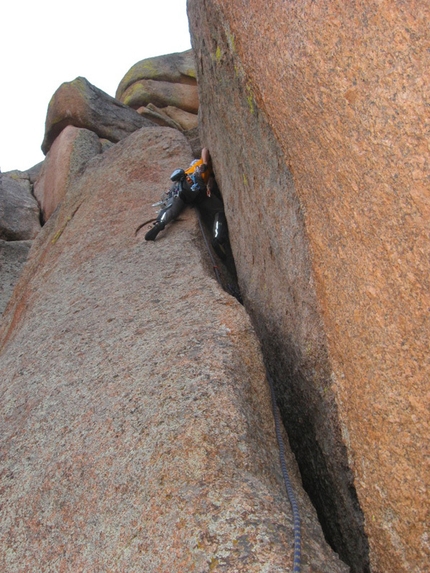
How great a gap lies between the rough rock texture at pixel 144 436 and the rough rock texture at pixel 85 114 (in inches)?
334

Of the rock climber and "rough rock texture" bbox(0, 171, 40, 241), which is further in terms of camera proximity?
"rough rock texture" bbox(0, 171, 40, 241)

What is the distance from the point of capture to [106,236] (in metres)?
8.06

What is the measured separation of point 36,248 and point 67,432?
6540 mm

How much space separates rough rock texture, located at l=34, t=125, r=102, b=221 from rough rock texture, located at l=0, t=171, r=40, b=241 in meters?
0.31

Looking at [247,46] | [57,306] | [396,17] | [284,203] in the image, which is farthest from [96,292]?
[396,17]

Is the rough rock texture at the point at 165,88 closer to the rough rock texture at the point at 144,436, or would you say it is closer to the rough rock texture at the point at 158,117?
the rough rock texture at the point at 158,117

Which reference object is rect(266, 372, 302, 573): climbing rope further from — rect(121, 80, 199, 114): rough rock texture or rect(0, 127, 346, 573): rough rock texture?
rect(121, 80, 199, 114): rough rock texture

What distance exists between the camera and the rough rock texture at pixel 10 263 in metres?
11.6

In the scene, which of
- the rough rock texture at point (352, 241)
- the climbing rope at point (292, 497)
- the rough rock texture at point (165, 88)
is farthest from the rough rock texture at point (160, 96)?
the climbing rope at point (292, 497)

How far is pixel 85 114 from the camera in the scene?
1408 centimetres

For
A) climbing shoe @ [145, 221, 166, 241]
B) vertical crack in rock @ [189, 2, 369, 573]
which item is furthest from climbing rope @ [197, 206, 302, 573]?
climbing shoe @ [145, 221, 166, 241]

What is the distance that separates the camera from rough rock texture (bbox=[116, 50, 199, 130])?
18625 mm

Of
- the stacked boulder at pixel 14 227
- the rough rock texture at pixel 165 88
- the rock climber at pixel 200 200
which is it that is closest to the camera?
the rock climber at pixel 200 200

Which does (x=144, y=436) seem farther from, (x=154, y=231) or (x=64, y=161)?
(x=64, y=161)
